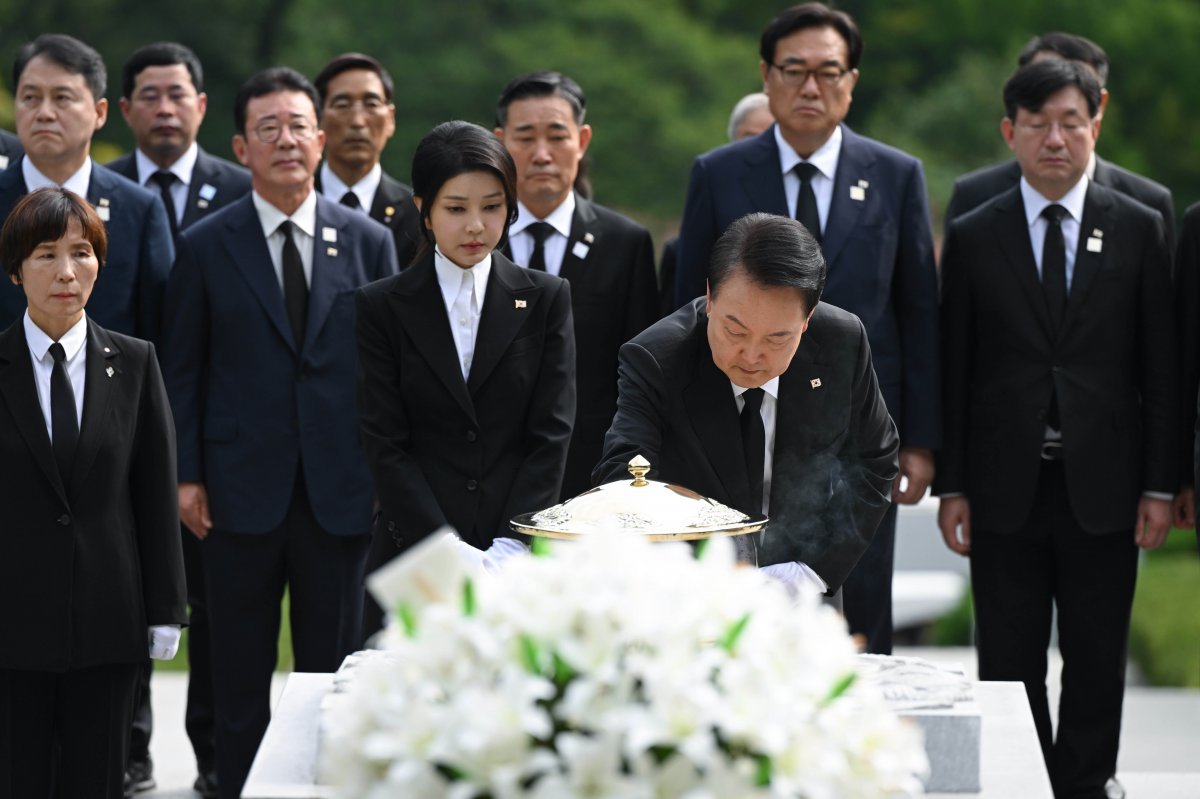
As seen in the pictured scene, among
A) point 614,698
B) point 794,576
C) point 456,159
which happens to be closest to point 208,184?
point 456,159

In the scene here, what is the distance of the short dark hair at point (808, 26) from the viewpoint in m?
5.53

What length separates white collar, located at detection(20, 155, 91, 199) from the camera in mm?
5418

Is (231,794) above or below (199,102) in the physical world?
below

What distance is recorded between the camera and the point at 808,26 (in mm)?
5520

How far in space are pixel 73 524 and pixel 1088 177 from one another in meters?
3.15

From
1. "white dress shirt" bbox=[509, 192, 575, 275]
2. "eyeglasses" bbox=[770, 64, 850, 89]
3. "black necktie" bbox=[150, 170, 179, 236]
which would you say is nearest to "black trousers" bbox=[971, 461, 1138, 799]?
"eyeglasses" bbox=[770, 64, 850, 89]

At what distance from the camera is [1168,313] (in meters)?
5.30

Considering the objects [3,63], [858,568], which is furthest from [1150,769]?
[3,63]

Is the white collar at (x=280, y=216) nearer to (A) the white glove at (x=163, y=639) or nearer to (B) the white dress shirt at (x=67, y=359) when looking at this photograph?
(B) the white dress shirt at (x=67, y=359)

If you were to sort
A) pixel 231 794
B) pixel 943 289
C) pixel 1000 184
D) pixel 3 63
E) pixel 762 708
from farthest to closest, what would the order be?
1. pixel 3 63
2. pixel 1000 184
3. pixel 943 289
4. pixel 231 794
5. pixel 762 708

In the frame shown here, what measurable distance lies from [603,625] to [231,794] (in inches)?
124

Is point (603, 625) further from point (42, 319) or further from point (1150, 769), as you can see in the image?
point (1150, 769)

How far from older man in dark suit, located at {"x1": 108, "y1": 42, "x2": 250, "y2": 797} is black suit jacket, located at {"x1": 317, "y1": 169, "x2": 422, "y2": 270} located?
1.44 feet

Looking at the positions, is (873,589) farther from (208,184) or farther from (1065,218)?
(208,184)
